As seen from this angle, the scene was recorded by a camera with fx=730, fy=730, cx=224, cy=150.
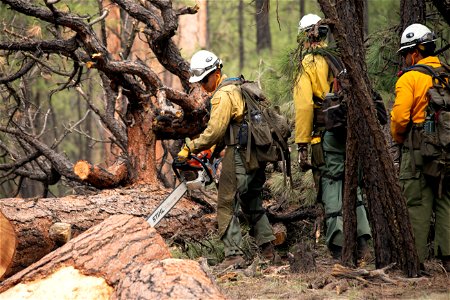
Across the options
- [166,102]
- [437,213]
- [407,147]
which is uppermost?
[166,102]

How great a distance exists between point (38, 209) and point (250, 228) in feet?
6.92

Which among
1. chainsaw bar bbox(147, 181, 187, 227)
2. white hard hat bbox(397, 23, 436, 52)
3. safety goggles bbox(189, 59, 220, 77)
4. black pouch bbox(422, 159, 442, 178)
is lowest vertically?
chainsaw bar bbox(147, 181, 187, 227)

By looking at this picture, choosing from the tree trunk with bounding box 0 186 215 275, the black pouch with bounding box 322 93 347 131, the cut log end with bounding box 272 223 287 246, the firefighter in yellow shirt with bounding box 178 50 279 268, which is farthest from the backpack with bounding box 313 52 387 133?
the tree trunk with bounding box 0 186 215 275

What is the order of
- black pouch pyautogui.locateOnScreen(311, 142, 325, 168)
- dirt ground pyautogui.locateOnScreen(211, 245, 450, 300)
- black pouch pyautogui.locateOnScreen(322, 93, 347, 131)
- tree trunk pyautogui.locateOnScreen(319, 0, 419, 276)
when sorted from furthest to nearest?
1. black pouch pyautogui.locateOnScreen(311, 142, 325, 168)
2. black pouch pyautogui.locateOnScreen(322, 93, 347, 131)
3. tree trunk pyautogui.locateOnScreen(319, 0, 419, 276)
4. dirt ground pyautogui.locateOnScreen(211, 245, 450, 300)

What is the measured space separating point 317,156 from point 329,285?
1604mm

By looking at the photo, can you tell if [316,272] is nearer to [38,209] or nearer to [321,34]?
[321,34]

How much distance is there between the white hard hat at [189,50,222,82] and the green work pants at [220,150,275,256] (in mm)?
845

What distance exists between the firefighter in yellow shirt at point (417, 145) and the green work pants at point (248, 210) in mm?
1491

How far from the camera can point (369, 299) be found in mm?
5125

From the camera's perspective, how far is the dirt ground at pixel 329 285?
5270mm

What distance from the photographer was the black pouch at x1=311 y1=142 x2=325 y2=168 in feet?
22.4

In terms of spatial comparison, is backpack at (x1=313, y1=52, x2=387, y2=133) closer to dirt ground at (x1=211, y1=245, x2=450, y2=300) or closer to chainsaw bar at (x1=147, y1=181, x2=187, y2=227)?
dirt ground at (x1=211, y1=245, x2=450, y2=300)

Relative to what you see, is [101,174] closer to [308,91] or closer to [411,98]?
[308,91]

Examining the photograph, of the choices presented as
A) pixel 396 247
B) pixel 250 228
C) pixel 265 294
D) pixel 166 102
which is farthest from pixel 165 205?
pixel 396 247
